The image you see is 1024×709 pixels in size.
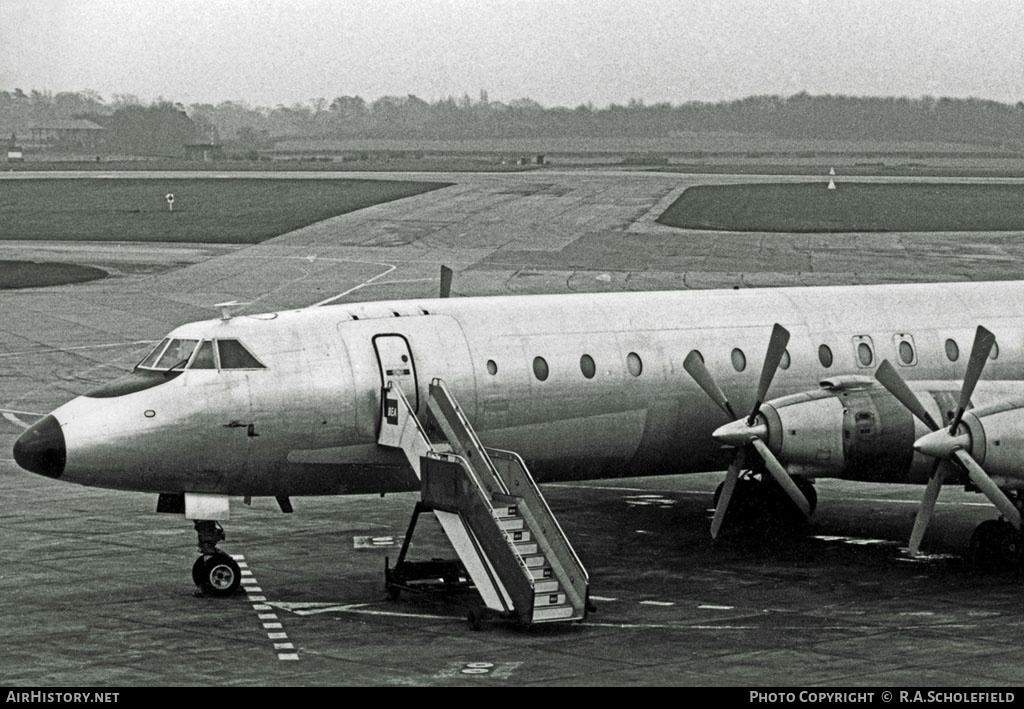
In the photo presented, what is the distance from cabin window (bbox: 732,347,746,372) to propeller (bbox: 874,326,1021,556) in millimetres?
3641

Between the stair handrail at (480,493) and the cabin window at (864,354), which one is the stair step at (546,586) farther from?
the cabin window at (864,354)

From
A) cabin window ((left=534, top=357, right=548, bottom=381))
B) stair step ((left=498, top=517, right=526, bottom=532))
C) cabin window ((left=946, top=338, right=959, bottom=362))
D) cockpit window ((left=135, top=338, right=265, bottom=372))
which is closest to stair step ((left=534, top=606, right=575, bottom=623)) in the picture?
stair step ((left=498, top=517, right=526, bottom=532))

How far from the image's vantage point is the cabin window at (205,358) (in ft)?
81.1

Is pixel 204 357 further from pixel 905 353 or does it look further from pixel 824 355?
pixel 905 353

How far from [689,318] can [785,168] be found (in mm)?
135893

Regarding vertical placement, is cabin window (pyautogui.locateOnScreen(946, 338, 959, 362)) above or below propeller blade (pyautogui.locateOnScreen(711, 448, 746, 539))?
above

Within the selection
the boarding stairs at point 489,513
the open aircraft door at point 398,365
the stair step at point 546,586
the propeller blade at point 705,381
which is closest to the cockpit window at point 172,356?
the open aircraft door at point 398,365

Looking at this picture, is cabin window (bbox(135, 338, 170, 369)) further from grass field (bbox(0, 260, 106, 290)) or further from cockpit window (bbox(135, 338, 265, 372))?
grass field (bbox(0, 260, 106, 290))

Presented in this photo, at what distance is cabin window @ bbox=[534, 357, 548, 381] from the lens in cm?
2662

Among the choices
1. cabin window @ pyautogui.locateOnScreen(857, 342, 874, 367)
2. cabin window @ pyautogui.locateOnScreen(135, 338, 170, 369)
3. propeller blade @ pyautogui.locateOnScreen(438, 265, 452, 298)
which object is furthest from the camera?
propeller blade @ pyautogui.locateOnScreen(438, 265, 452, 298)

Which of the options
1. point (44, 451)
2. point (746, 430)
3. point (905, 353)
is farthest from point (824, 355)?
point (44, 451)

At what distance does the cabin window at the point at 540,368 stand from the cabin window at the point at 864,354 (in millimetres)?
6210

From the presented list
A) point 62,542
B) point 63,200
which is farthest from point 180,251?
point 62,542
